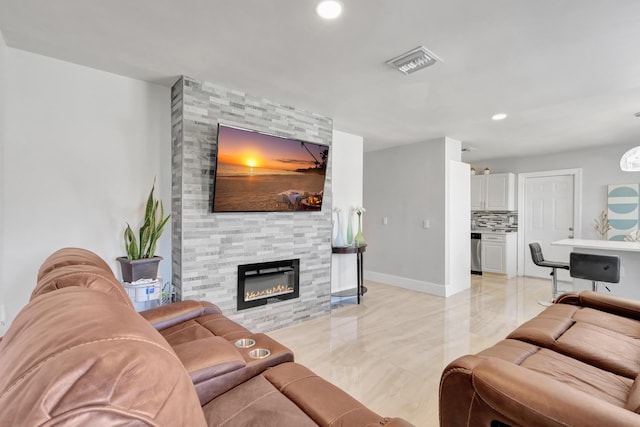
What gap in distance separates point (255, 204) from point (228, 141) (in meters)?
0.65

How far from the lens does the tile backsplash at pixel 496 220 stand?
248 inches

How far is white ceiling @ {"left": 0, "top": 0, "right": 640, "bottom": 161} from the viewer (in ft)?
5.86

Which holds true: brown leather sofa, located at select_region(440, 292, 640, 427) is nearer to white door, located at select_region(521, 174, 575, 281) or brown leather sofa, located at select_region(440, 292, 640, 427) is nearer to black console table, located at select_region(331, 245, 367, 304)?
black console table, located at select_region(331, 245, 367, 304)

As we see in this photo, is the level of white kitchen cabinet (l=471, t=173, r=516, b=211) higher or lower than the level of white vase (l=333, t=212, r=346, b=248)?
higher

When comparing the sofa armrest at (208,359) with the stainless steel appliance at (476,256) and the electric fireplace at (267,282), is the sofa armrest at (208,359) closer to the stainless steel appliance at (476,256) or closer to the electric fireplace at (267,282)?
the electric fireplace at (267,282)

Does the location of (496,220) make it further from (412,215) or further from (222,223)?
(222,223)

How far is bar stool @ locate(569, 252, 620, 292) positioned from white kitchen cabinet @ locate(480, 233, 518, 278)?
254 centimetres

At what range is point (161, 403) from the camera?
1.48ft

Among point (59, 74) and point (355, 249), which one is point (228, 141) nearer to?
point (59, 74)

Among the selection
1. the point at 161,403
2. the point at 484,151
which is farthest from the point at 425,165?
the point at 161,403

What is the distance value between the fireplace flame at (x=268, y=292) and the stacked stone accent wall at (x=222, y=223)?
0.41 ft

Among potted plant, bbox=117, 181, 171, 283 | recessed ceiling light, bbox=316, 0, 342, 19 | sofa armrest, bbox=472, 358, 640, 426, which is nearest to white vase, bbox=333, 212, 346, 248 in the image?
potted plant, bbox=117, 181, 171, 283

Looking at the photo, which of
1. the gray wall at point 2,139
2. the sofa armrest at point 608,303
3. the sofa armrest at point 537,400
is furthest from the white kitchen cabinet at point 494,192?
the gray wall at point 2,139

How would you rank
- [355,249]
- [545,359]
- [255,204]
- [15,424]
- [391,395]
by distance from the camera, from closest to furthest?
[15,424]
[545,359]
[391,395]
[255,204]
[355,249]
